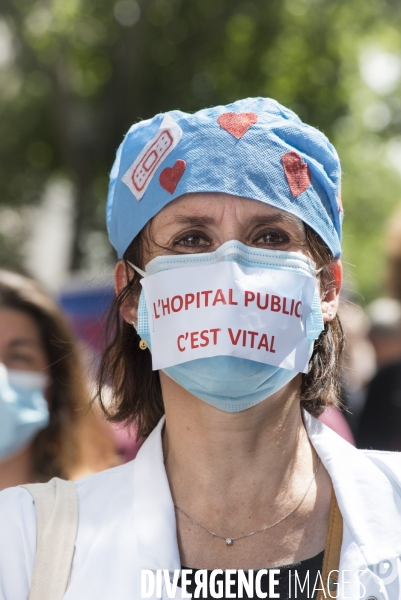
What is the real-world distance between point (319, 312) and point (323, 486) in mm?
502

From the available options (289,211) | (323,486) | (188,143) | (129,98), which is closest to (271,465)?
(323,486)

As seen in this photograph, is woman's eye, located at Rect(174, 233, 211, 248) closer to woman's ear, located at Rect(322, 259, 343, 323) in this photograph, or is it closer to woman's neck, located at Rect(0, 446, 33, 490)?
woman's ear, located at Rect(322, 259, 343, 323)

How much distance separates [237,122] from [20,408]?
1824 mm

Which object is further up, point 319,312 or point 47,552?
point 319,312

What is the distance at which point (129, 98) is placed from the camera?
46.4 ft

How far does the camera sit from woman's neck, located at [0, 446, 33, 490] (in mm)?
3691

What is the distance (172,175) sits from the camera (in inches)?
96.6

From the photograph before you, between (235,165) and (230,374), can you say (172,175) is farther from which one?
(230,374)

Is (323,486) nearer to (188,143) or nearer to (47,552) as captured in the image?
(47,552)

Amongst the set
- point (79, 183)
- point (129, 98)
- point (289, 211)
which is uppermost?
point (289, 211)

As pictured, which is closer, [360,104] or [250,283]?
[250,283]

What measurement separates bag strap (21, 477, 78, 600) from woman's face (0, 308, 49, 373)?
1537mm

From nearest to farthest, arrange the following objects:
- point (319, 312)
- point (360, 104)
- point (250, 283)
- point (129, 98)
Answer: point (250, 283)
point (319, 312)
point (129, 98)
point (360, 104)

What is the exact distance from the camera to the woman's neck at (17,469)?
3.69 m
